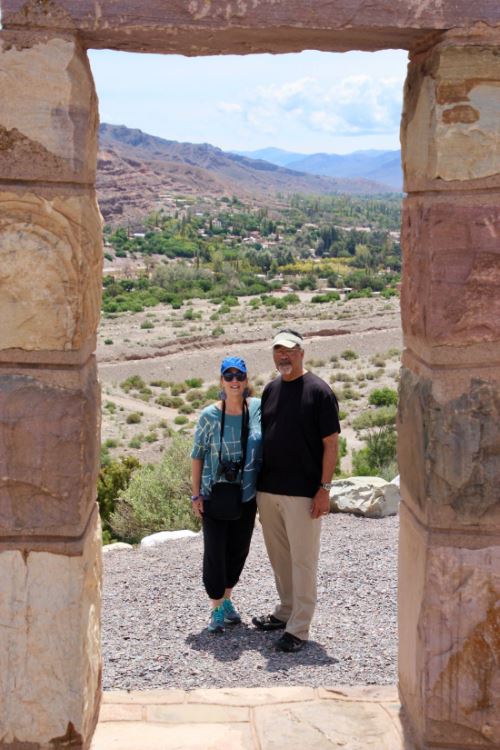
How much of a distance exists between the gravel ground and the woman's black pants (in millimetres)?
322

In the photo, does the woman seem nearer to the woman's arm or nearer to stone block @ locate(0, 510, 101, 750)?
the woman's arm

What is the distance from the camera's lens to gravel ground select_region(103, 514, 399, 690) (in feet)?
15.3

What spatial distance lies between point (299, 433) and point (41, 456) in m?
1.89

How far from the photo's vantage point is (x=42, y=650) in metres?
3.32

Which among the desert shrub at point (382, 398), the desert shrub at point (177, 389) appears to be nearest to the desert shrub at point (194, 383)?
the desert shrub at point (177, 389)

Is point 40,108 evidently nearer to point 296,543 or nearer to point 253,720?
point 253,720

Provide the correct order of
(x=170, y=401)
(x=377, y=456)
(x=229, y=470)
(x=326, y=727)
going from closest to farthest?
(x=326, y=727) < (x=229, y=470) < (x=377, y=456) < (x=170, y=401)

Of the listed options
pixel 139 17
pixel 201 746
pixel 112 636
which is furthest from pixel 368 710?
pixel 139 17

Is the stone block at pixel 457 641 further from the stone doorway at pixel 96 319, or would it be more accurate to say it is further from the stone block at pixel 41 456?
the stone block at pixel 41 456

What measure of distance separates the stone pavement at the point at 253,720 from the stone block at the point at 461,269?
1.64 metres

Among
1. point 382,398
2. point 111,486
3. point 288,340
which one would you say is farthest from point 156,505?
point 382,398

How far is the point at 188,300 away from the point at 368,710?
43.7 m

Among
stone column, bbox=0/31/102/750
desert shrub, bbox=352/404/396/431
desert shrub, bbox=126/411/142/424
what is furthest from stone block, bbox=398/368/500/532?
desert shrub, bbox=126/411/142/424

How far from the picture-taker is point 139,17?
10.2ft
